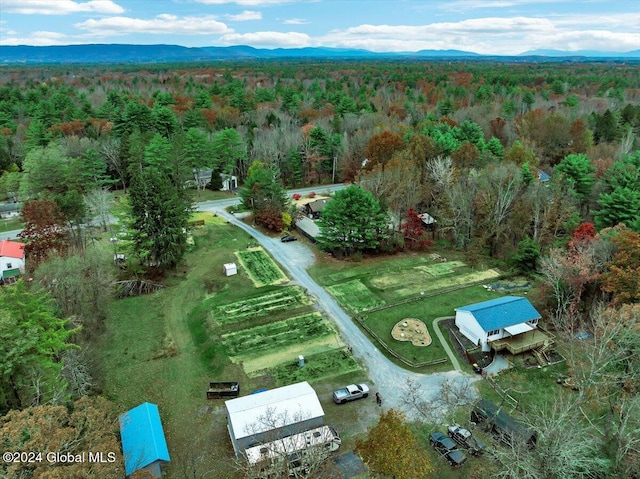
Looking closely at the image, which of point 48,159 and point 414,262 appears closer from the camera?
point 414,262

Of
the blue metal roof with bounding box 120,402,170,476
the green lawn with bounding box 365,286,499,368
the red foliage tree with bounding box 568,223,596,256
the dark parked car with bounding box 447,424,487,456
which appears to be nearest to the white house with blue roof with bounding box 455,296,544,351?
the green lawn with bounding box 365,286,499,368

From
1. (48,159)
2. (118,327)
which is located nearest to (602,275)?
(118,327)

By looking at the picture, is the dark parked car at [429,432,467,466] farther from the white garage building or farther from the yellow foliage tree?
the white garage building

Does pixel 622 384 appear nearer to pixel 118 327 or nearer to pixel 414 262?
pixel 414 262

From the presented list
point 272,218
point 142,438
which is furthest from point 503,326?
point 272,218

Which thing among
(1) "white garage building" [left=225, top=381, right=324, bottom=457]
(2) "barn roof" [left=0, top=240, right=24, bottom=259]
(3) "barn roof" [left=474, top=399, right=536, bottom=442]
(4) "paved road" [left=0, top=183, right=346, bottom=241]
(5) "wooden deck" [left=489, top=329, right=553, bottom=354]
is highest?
(2) "barn roof" [left=0, top=240, right=24, bottom=259]

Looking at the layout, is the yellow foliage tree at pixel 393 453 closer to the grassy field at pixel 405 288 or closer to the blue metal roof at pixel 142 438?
the blue metal roof at pixel 142 438

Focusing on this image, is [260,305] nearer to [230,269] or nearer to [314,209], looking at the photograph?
[230,269]
